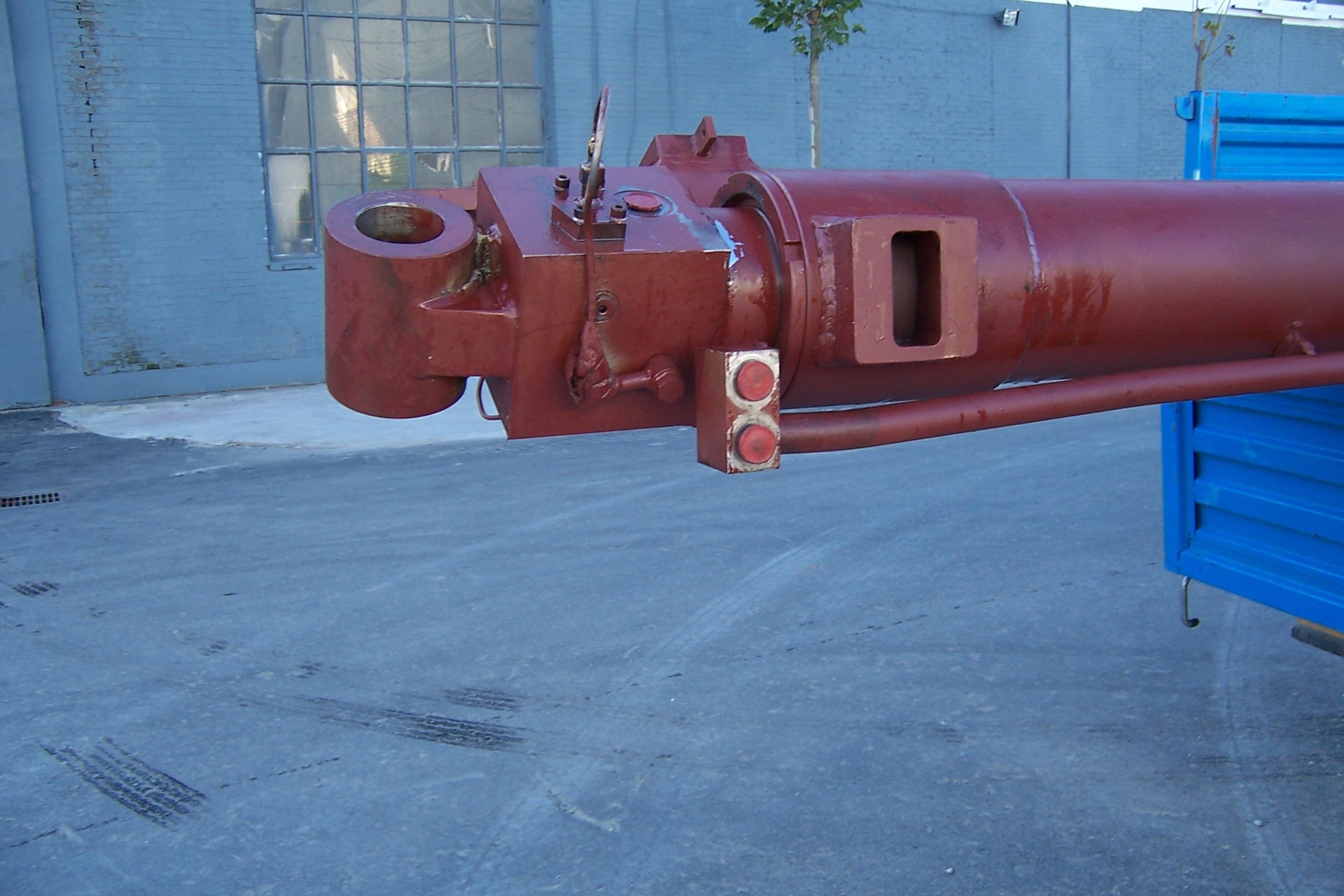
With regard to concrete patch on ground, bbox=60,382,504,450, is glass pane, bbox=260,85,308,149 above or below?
above

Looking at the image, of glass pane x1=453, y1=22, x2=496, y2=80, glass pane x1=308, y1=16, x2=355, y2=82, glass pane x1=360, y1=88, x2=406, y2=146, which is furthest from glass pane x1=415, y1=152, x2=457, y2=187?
glass pane x1=308, y1=16, x2=355, y2=82

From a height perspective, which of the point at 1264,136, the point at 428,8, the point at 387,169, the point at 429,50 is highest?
the point at 428,8

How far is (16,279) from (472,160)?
4398 mm

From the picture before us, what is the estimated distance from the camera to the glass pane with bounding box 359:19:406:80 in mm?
10992

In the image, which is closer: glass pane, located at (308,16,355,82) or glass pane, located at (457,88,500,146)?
glass pane, located at (308,16,355,82)

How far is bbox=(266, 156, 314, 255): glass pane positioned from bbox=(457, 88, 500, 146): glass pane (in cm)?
160

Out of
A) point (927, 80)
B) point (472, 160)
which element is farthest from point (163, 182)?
point (927, 80)

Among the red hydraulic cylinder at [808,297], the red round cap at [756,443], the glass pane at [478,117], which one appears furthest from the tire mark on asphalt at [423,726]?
the glass pane at [478,117]

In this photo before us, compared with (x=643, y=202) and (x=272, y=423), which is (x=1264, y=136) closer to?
(x=643, y=202)

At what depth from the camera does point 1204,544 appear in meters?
3.44

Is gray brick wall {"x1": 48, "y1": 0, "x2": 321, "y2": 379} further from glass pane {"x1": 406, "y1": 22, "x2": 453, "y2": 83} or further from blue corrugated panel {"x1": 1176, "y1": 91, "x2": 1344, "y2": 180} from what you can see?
blue corrugated panel {"x1": 1176, "y1": 91, "x2": 1344, "y2": 180}

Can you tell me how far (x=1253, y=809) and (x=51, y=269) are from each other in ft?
33.9

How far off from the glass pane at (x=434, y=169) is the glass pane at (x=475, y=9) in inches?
55.1

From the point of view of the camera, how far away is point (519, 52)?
11.8 m
